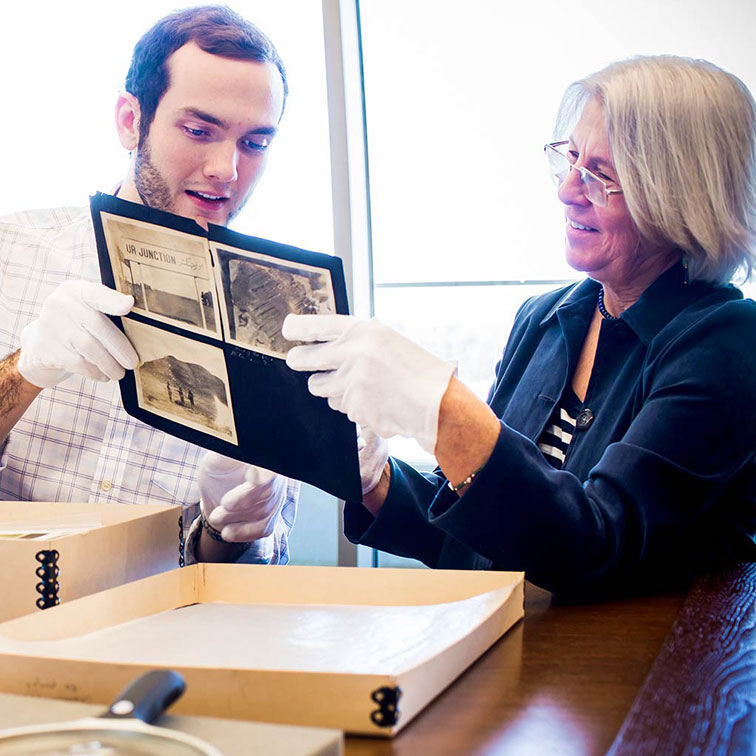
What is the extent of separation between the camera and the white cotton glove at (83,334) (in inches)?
49.9

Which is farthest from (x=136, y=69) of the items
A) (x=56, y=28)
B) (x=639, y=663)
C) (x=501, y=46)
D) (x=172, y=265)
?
(x=56, y=28)

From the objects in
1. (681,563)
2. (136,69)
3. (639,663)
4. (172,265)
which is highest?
(136,69)

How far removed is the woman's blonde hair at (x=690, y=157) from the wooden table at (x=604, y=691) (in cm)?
63

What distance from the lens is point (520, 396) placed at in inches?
61.9

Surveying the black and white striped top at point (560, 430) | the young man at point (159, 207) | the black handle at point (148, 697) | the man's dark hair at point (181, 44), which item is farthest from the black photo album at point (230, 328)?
the man's dark hair at point (181, 44)

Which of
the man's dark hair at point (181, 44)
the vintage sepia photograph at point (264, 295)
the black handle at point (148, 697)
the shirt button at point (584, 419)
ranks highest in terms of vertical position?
the man's dark hair at point (181, 44)

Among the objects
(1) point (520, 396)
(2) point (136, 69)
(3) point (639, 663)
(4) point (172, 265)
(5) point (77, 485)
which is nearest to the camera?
(3) point (639, 663)

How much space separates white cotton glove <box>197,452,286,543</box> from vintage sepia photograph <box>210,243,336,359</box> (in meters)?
0.29

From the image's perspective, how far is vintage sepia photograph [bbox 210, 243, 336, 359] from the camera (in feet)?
3.38

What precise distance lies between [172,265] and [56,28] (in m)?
3.68

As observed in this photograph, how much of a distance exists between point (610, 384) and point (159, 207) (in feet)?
3.65

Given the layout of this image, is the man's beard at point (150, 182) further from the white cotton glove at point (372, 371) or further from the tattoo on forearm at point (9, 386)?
the white cotton glove at point (372, 371)

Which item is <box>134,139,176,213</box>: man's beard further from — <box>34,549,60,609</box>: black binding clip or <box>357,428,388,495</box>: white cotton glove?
<box>34,549,60,609</box>: black binding clip

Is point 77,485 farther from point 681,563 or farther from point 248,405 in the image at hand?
point 681,563
